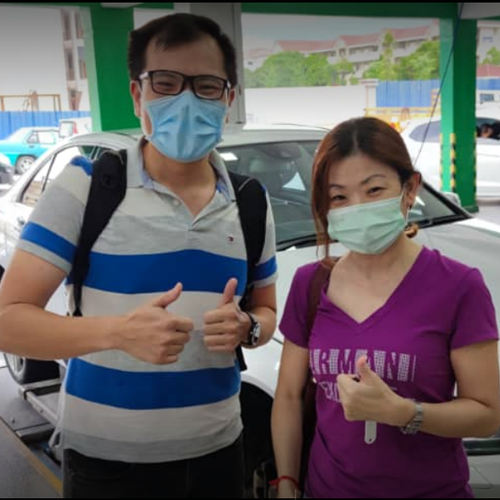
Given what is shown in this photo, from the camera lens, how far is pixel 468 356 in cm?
130

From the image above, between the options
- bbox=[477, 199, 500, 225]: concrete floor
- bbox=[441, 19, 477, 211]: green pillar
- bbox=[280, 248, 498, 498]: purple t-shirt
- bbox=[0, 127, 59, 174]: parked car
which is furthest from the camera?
bbox=[441, 19, 477, 211]: green pillar

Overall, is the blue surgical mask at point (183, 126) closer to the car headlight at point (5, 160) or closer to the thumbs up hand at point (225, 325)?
the thumbs up hand at point (225, 325)

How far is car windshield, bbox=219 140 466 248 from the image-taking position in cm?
320

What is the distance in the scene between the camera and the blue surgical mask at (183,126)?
1475 mm

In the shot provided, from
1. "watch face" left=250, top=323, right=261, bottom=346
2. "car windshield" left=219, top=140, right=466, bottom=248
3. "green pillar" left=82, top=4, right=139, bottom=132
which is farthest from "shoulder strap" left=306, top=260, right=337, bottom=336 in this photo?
"green pillar" left=82, top=4, right=139, bottom=132

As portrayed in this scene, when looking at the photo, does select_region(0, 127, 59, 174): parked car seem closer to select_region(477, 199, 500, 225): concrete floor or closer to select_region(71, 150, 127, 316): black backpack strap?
select_region(477, 199, 500, 225): concrete floor

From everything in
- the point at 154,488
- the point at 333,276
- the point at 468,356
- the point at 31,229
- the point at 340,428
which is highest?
the point at 31,229

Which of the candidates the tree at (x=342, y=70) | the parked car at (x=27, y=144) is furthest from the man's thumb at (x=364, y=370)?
the tree at (x=342, y=70)

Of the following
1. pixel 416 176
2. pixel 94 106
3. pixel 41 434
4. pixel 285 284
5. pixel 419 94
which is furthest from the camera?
pixel 419 94

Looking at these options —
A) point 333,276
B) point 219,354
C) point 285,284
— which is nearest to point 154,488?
point 219,354

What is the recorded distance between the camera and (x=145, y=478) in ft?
4.86

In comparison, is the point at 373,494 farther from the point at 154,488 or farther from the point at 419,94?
the point at 419,94

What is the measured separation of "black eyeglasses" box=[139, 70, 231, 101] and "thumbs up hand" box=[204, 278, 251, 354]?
41cm

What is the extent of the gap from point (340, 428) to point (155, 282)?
1.50 feet
